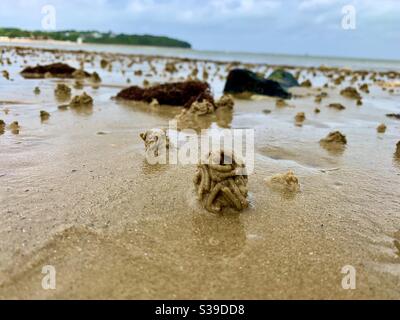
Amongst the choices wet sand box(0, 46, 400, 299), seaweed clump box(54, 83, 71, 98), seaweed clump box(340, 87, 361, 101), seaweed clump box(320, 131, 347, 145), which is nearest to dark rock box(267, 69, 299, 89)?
seaweed clump box(340, 87, 361, 101)

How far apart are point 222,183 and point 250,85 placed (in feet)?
38.1

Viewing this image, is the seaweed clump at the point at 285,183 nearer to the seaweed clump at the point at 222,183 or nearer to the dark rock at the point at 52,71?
the seaweed clump at the point at 222,183

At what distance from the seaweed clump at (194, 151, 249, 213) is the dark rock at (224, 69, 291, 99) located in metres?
11.2

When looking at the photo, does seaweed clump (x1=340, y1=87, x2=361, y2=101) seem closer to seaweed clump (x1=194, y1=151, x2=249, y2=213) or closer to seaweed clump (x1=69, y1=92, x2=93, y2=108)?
seaweed clump (x1=69, y1=92, x2=93, y2=108)

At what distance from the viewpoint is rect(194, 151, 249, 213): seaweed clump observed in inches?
123

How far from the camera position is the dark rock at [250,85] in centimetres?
1408

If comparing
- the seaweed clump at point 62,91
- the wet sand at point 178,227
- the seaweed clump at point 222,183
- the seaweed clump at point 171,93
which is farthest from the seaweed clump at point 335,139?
the seaweed clump at point 62,91

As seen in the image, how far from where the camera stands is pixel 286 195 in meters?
3.75

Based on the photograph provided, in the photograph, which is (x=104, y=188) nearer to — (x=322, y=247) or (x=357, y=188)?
(x=322, y=247)

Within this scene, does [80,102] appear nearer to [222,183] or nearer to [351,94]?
[222,183]
